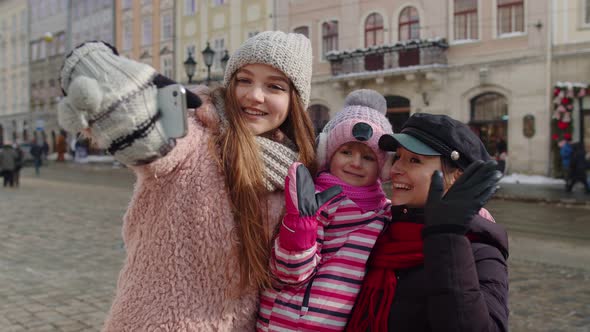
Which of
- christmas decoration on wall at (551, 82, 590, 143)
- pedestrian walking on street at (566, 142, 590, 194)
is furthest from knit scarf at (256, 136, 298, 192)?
christmas decoration on wall at (551, 82, 590, 143)

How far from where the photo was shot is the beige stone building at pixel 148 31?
36125 mm

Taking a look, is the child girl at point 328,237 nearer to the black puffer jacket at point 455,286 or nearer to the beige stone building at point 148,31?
the black puffer jacket at point 455,286

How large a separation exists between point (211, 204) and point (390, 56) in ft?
77.7

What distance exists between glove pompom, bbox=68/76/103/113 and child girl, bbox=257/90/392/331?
651mm

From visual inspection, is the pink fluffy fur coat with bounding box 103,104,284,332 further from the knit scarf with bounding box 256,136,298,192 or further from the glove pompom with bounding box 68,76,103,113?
the glove pompom with bounding box 68,76,103,113

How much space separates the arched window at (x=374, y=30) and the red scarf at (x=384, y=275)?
24450 mm

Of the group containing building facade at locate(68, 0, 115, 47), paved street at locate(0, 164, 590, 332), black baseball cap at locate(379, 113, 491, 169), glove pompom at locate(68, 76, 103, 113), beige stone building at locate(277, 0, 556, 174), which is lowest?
paved street at locate(0, 164, 590, 332)

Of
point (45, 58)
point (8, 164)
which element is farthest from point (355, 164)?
point (45, 58)

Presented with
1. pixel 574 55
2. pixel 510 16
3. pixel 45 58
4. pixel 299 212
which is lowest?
pixel 299 212

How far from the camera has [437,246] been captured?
1.68m

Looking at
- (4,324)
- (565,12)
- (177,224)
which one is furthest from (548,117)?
(177,224)

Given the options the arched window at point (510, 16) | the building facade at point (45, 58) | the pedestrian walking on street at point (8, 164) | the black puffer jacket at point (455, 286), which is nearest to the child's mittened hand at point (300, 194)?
the black puffer jacket at point (455, 286)

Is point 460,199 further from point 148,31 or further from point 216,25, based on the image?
point 148,31

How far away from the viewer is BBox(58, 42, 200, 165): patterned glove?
55.9 inches
